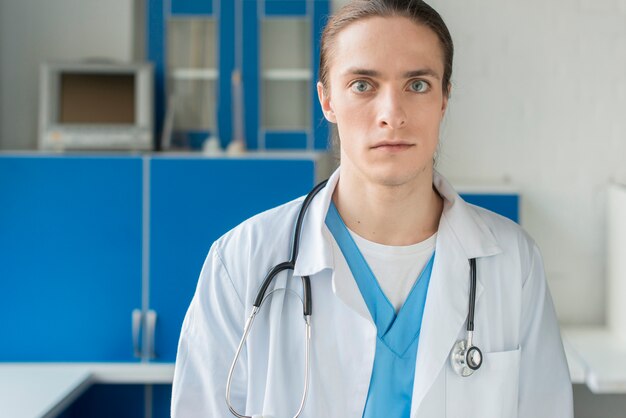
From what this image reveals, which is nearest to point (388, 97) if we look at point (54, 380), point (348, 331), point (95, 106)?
point (348, 331)

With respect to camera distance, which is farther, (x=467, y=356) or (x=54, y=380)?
(x=54, y=380)

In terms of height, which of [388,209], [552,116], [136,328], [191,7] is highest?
[191,7]

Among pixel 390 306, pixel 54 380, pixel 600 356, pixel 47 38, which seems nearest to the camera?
pixel 390 306

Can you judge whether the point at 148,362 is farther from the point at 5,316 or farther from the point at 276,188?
the point at 276,188

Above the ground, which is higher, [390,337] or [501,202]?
[501,202]

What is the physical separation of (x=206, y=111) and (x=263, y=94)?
0.25 metres

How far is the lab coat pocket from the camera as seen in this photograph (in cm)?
157

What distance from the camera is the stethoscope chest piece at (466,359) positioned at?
1.56 m

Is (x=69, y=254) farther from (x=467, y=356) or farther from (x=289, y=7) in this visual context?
(x=467, y=356)

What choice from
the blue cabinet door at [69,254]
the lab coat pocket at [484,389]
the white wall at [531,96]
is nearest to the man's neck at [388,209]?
the lab coat pocket at [484,389]

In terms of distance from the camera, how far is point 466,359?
1562mm

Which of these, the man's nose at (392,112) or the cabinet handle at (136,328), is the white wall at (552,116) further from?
the man's nose at (392,112)

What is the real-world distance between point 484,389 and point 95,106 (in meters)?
2.11

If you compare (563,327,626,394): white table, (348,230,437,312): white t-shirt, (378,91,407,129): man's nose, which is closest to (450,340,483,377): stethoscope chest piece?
(348,230,437,312): white t-shirt
